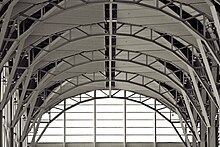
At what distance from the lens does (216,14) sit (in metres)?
47.1

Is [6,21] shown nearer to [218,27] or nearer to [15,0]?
[15,0]

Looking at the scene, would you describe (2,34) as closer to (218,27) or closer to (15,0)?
(15,0)

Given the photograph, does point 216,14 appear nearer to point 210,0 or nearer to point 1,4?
point 210,0

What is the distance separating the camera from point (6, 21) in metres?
46.7

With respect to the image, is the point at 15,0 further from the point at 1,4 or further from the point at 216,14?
the point at 216,14

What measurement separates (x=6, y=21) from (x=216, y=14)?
14628 mm

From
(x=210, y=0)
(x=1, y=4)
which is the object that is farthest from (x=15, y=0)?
(x=210, y=0)

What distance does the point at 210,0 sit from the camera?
47.0 m

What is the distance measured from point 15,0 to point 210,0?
1348 cm

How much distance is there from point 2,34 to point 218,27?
50.5 feet

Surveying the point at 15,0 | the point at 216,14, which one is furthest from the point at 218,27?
the point at 15,0

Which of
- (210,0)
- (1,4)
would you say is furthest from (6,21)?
(210,0)

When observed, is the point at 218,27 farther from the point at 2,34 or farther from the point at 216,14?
the point at 2,34

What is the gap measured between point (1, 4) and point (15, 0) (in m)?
1.11
